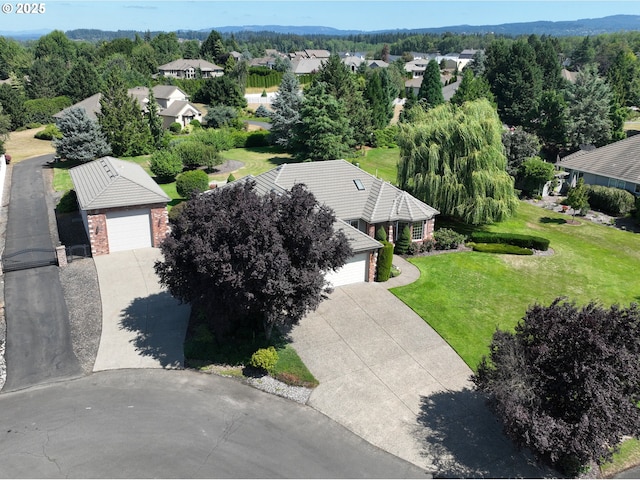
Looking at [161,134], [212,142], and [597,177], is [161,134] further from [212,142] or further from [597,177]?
[597,177]

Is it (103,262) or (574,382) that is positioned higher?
(574,382)

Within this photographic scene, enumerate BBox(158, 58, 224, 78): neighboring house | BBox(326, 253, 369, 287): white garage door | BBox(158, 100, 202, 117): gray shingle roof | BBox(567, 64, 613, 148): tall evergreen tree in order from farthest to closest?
BBox(158, 58, 224, 78): neighboring house < BBox(158, 100, 202, 117): gray shingle roof < BBox(567, 64, 613, 148): tall evergreen tree < BBox(326, 253, 369, 287): white garage door

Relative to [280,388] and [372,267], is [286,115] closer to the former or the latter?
[372,267]

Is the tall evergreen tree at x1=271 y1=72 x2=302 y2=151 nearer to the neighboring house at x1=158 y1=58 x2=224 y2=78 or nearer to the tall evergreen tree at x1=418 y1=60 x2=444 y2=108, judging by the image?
the tall evergreen tree at x1=418 y1=60 x2=444 y2=108

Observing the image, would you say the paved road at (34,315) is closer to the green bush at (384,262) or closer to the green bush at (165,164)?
the green bush at (165,164)

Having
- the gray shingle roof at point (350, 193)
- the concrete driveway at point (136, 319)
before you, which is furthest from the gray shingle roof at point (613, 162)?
the concrete driveway at point (136, 319)

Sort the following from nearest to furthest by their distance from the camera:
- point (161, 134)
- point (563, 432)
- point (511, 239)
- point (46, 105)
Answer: point (563, 432) < point (511, 239) < point (161, 134) < point (46, 105)

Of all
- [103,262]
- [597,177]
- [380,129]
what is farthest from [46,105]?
[597,177]

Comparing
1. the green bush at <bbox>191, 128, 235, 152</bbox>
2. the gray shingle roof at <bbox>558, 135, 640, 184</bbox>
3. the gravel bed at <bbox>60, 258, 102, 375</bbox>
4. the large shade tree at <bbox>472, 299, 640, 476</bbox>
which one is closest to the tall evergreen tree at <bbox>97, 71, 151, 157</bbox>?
the green bush at <bbox>191, 128, 235, 152</bbox>
